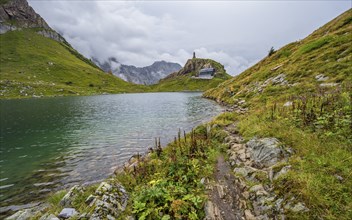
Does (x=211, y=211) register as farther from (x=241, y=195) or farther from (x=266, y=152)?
(x=266, y=152)

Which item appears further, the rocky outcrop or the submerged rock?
the submerged rock

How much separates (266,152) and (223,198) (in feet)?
12.8

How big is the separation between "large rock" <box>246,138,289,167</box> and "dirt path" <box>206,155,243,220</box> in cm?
174

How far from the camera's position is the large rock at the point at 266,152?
32.7ft

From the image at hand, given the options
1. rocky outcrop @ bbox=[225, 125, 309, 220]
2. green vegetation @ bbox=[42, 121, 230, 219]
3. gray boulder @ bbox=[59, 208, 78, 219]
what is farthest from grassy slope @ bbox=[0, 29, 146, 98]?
rocky outcrop @ bbox=[225, 125, 309, 220]

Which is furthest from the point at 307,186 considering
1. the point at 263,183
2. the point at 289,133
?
the point at 289,133

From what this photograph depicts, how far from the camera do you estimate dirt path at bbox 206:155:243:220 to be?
24.8ft

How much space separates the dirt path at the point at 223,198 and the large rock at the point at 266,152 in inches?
68.6

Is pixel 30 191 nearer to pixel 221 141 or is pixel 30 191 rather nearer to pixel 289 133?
pixel 221 141

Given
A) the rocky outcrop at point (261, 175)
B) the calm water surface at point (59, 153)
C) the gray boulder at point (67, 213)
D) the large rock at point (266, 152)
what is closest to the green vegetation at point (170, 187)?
the gray boulder at point (67, 213)

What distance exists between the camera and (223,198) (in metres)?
8.55

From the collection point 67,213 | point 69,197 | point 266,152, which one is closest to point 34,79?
point 69,197

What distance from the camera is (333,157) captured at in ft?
27.3

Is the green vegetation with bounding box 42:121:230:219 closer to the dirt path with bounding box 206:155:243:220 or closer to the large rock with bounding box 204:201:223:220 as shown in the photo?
the large rock with bounding box 204:201:223:220
